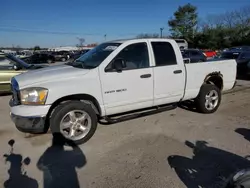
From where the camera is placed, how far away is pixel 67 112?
417 cm

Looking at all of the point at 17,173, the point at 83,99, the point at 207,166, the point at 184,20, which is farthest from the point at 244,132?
the point at 184,20

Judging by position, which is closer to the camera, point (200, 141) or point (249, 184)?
point (249, 184)

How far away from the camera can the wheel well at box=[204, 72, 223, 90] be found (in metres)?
5.97

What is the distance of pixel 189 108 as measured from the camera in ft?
21.8

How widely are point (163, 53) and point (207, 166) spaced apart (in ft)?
8.43

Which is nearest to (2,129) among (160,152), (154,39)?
(160,152)

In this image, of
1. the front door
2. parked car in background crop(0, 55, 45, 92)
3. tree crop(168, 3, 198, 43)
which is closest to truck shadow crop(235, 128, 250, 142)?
the front door

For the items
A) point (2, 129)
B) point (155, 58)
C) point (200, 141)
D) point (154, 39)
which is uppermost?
point (154, 39)

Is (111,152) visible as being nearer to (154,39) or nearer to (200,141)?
(200,141)

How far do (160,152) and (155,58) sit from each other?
1971 millimetres

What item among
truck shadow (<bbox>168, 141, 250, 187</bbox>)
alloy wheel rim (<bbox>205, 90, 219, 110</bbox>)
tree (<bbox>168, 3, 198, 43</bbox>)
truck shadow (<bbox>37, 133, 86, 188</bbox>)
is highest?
tree (<bbox>168, 3, 198, 43</bbox>)

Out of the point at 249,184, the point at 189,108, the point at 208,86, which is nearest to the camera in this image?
the point at 249,184

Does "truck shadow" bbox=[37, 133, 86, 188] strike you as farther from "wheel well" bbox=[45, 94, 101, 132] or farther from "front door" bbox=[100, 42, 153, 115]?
"front door" bbox=[100, 42, 153, 115]

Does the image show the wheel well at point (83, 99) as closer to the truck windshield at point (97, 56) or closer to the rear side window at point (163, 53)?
the truck windshield at point (97, 56)
